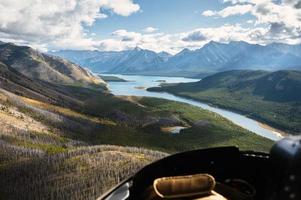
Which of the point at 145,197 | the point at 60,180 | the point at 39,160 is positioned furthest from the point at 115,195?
the point at 39,160

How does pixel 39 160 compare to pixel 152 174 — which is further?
pixel 39 160

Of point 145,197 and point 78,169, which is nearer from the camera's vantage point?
point 145,197

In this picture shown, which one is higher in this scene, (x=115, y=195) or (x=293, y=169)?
(x=293, y=169)

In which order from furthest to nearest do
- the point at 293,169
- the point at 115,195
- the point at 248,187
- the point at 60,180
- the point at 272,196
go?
the point at 60,180
the point at 248,187
the point at 115,195
the point at 272,196
the point at 293,169

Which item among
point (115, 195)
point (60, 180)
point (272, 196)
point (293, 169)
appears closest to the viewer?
point (293, 169)

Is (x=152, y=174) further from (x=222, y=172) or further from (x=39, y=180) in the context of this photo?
(x=39, y=180)

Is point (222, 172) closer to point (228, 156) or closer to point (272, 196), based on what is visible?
point (228, 156)

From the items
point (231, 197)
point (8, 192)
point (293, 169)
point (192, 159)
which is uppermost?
point (293, 169)

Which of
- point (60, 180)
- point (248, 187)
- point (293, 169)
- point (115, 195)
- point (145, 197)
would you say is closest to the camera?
point (293, 169)

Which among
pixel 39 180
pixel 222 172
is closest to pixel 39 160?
pixel 39 180
